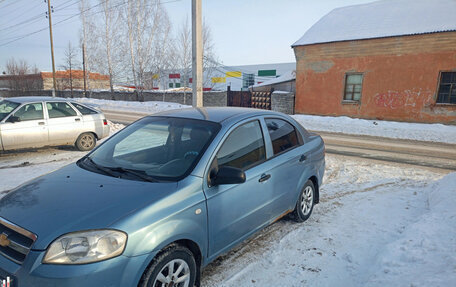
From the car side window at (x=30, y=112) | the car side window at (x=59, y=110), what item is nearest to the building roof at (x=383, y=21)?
the car side window at (x=59, y=110)

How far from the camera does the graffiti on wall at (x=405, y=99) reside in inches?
663

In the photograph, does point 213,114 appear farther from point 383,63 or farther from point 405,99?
point 383,63

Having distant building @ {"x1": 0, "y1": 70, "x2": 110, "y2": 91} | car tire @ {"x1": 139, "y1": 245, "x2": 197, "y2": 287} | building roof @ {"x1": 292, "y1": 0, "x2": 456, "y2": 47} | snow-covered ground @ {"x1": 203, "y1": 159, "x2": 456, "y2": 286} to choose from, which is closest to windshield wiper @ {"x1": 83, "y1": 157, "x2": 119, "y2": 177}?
car tire @ {"x1": 139, "y1": 245, "x2": 197, "y2": 287}

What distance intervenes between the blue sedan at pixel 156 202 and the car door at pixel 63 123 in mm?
5585

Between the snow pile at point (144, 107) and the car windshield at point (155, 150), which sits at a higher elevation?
the car windshield at point (155, 150)

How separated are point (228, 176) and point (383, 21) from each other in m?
20.8

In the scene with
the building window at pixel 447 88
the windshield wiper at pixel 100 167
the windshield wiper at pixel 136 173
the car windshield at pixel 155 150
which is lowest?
the windshield wiper at pixel 100 167

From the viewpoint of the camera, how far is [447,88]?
16328 millimetres

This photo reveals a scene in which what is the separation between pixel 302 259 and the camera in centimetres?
338

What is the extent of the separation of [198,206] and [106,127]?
7727 millimetres

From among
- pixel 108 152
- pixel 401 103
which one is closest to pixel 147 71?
pixel 401 103

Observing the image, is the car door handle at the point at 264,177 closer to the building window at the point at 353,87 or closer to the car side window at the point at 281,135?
the car side window at the point at 281,135

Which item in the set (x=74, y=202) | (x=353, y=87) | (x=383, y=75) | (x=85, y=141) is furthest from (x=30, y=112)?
(x=383, y=75)

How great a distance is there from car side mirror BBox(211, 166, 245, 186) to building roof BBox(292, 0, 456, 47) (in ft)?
60.8
